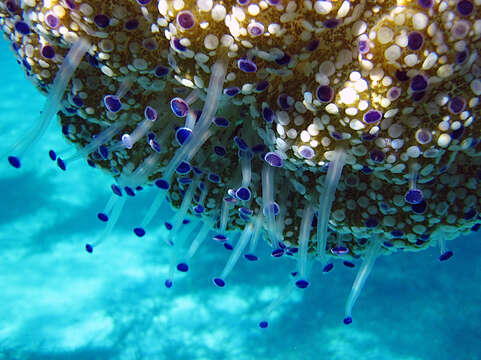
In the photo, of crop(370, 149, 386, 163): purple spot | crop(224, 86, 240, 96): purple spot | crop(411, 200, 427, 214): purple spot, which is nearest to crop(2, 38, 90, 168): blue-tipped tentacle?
crop(224, 86, 240, 96): purple spot

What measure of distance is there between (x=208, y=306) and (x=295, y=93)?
577cm

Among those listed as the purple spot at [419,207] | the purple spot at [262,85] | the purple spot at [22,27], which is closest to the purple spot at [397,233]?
the purple spot at [419,207]

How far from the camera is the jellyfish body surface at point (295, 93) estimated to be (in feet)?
5.14

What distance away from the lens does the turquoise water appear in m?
6.57

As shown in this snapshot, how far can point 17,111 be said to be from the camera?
31.5 feet

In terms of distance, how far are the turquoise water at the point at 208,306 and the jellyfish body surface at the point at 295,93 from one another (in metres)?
4.54

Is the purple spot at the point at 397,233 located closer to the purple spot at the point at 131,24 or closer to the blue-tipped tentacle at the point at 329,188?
the blue-tipped tentacle at the point at 329,188

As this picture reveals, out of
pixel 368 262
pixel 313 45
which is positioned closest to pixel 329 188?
pixel 313 45

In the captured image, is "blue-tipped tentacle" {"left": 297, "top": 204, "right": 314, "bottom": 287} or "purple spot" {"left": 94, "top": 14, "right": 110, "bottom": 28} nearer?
"purple spot" {"left": 94, "top": 14, "right": 110, "bottom": 28}

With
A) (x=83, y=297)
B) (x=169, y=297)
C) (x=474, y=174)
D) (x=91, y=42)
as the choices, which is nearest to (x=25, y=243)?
(x=83, y=297)

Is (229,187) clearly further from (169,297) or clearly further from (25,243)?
(25,243)

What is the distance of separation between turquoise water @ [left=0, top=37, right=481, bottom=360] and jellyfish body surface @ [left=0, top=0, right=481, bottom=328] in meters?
4.54

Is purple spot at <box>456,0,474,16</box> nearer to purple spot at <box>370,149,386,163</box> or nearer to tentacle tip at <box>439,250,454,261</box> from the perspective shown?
purple spot at <box>370,149,386,163</box>

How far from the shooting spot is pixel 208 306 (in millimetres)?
6953
